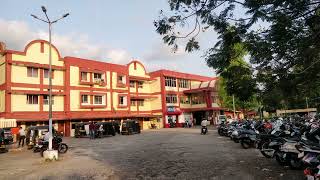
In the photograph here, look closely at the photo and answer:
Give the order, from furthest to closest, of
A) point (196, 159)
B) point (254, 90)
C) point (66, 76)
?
1. point (66, 76)
2. point (196, 159)
3. point (254, 90)

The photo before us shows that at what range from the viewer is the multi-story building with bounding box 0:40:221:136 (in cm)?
3616

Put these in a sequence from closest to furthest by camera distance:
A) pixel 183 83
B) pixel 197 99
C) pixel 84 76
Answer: pixel 84 76 → pixel 197 99 → pixel 183 83

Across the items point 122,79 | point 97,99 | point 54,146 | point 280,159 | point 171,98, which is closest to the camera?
point 280,159

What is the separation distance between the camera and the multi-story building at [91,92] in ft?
119

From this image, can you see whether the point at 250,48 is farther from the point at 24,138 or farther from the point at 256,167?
the point at 24,138

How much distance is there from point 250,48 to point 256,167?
466 centimetres

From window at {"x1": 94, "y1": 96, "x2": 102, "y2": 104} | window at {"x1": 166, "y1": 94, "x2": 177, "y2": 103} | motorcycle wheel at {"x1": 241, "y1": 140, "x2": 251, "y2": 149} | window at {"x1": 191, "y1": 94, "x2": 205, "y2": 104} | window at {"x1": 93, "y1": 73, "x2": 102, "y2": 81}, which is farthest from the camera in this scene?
window at {"x1": 191, "y1": 94, "x2": 205, "y2": 104}

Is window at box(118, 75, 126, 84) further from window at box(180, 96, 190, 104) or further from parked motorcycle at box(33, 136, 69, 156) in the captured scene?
parked motorcycle at box(33, 136, 69, 156)

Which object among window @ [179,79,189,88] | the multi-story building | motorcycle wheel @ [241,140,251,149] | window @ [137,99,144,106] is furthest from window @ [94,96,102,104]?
motorcycle wheel @ [241,140,251,149]

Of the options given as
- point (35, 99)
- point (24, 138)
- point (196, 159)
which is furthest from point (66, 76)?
point (196, 159)

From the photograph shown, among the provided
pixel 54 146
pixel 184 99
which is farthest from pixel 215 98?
pixel 54 146

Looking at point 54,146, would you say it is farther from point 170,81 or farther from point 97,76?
point 170,81

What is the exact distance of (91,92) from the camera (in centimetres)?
4412

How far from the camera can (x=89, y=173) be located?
12234mm
